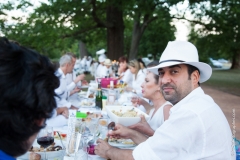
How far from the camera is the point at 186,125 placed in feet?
5.13

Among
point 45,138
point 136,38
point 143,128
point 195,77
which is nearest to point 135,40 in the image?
point 136,38

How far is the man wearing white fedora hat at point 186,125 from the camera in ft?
5.17

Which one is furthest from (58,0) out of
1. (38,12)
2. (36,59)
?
(36,59)

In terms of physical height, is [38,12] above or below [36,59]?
above

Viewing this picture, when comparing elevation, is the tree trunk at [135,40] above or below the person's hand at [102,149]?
above

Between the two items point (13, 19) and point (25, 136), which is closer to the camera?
point (25, 136)

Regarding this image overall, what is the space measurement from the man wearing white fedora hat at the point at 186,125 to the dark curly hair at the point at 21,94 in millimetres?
860

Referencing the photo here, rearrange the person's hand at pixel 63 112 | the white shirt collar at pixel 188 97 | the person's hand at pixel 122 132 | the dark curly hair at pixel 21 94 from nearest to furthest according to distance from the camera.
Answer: the dark curly hair at pixel 21 94 → the white shirt collar at pixel 188 97 → the person's hand at pixel 122 132 → the person's hand at pixel 63 112

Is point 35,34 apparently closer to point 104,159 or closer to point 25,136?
Result: point 104,159

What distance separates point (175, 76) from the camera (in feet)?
6.41

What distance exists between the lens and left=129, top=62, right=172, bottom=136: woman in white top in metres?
2.65

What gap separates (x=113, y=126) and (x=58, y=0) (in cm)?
972

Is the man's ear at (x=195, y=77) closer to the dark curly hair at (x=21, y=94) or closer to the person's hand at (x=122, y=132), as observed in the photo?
the person's hand at (x=122, y=132)

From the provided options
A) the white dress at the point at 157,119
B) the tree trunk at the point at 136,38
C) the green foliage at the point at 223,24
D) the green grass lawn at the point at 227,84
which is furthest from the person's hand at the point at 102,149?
the tree trunk at the point at 136,38
